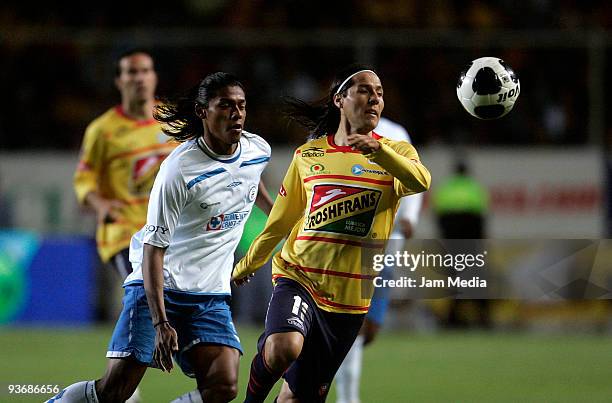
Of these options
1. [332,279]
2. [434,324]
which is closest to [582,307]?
[434,324]

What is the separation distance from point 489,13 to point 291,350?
11704 mm

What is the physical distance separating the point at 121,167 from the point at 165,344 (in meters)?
2.94

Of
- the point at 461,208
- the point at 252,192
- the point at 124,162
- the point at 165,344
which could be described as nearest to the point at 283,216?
the point at 252,192

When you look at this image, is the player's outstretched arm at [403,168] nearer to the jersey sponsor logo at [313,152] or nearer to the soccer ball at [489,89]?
the jersey sponsor logo at [313,152]

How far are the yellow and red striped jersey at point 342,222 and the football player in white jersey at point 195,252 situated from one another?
1.08 feet

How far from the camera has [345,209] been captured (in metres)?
6.07

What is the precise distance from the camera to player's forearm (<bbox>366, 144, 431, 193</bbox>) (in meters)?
5.58

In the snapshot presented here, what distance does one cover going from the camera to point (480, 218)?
14.7m

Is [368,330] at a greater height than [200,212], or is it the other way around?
[368,330]

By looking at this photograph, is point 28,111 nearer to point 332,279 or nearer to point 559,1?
point 559,1

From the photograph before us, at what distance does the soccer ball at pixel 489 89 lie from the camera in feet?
21.2

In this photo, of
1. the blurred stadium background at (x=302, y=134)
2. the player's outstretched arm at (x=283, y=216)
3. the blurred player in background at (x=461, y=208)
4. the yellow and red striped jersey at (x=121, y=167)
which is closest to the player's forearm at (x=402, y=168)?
the player's outstretched arm at (x=283, y=216)

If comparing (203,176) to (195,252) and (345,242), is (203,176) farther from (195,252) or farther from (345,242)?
(345,242)

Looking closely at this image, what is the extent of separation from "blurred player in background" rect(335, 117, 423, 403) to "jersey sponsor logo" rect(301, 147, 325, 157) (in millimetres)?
1800
